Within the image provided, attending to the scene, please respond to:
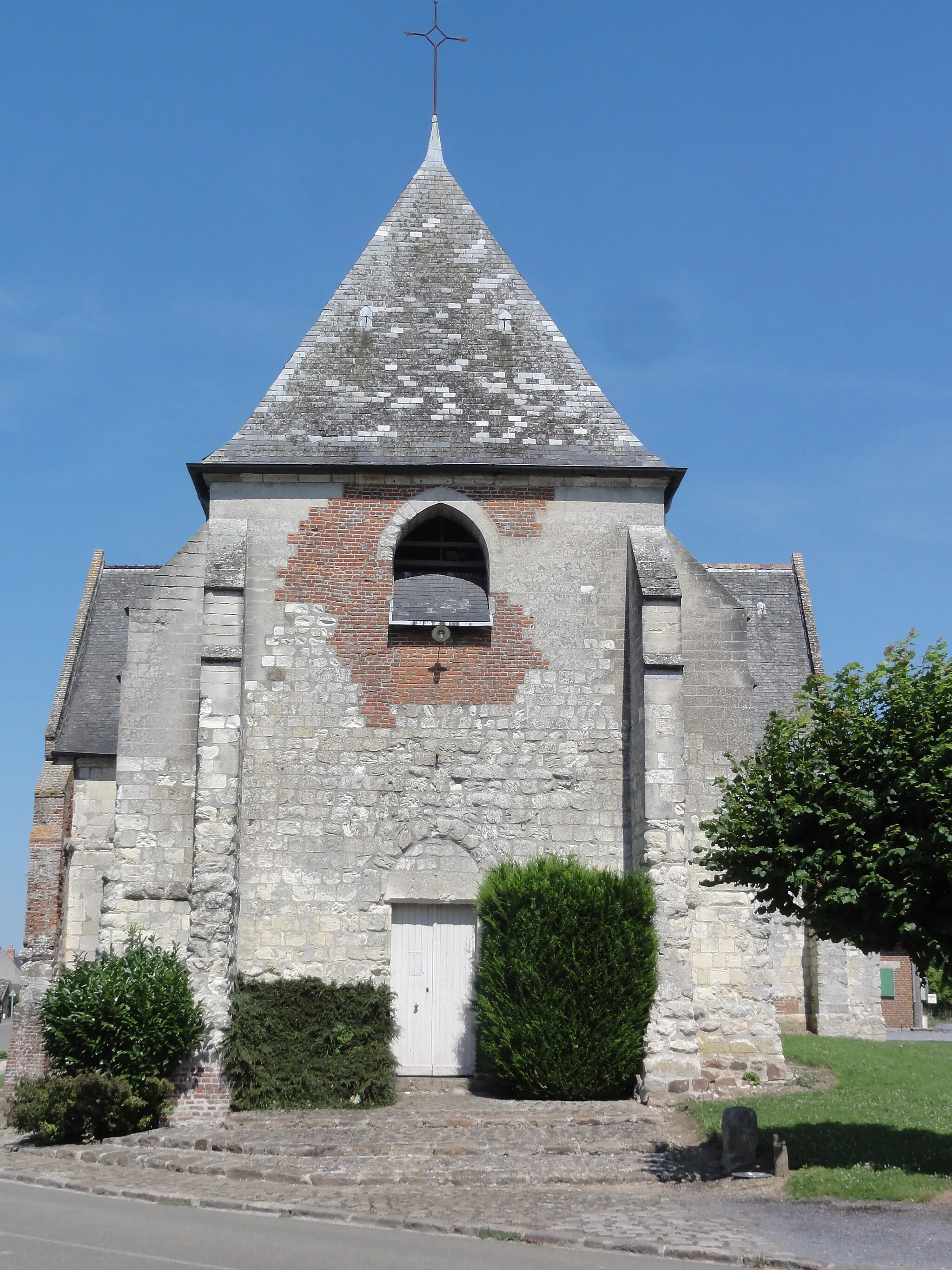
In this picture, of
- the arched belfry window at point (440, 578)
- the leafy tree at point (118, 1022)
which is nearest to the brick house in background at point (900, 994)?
the arched belfry window at point (440, 578)

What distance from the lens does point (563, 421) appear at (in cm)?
1519

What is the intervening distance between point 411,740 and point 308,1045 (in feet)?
11.4

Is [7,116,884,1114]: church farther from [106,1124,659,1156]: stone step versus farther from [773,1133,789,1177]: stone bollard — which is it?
[773,1133,789,1177]: stone bollard

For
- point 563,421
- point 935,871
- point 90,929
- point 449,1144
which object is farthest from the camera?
point 90,929

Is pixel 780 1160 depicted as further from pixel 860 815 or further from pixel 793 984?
pixel 793 984

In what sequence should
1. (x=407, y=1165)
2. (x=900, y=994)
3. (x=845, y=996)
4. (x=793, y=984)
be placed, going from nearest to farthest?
(x=407, y=1165), (x=845, y=996), (x=793, y=984), (x=900, y=994)

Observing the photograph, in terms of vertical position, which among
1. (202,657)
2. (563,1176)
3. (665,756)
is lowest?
(563,1176)

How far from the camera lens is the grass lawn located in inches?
342

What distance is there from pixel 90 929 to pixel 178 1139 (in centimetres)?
592

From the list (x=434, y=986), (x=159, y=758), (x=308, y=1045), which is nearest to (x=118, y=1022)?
(x=308, y=1045)

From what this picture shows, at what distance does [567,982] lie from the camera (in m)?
12.6

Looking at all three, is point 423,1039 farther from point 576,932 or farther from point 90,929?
point 90,929

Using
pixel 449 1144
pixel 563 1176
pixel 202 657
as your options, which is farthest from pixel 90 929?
pixel 563 1176

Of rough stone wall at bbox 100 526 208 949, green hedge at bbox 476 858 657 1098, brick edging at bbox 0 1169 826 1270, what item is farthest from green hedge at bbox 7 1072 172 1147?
green hedge at bbox 476 858 657 1098
